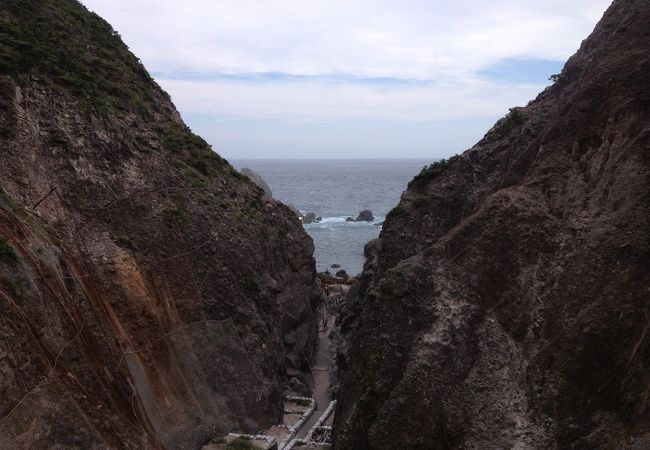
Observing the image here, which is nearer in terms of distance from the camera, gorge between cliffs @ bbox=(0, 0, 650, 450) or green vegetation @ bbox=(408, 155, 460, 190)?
gorge between cliffs @ bbox=(0, 0, 650, 450)

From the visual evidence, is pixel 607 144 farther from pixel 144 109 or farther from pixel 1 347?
pixel 144 109

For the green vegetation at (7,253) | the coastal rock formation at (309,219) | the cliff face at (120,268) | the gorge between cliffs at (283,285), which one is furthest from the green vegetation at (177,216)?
the coastal rock formation at (309,219)

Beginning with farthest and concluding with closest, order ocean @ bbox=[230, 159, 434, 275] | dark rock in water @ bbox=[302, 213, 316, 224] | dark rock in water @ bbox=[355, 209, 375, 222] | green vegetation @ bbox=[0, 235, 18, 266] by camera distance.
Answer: dark rock in water @ bbox=[355, 209, 375, 222] < dark rock in water @ bbox=[302, 213, 316, 224] < ocean @ bbox=[230, 159, 434, 275] < green vegetation @ bbox=[0, 235, 18, 266]

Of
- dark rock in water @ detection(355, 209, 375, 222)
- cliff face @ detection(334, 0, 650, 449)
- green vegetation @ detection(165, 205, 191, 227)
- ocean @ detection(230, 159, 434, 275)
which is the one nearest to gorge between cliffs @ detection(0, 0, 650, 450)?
cliff face @ detection(334, 0, 650, 449)

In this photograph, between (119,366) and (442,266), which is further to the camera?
(119,366)

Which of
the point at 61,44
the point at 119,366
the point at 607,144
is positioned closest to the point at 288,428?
the point at 119,366

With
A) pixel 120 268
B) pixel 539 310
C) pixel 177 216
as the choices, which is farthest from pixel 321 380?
pixel 539 310

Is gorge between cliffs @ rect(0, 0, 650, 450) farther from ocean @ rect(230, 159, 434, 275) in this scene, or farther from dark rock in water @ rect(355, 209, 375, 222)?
dark rock in water @ rect(355, 209, 375, 222)
